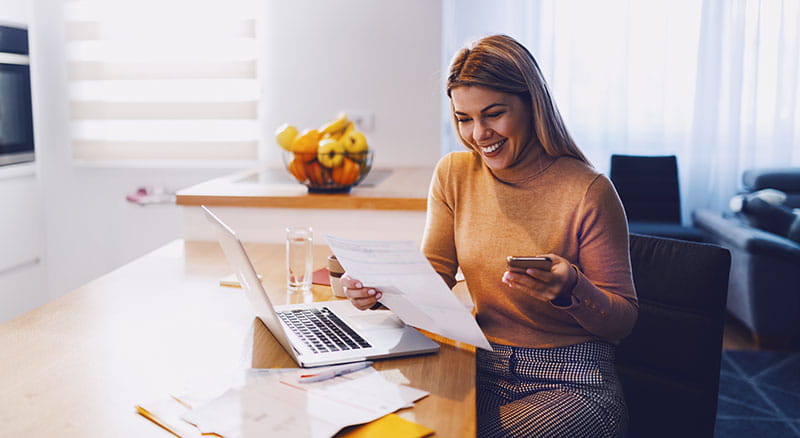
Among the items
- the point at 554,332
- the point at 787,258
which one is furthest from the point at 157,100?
the point at 787,258

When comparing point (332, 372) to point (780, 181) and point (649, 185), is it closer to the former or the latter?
point (649, 185)

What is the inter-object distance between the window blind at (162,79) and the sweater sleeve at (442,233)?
7.03 feet

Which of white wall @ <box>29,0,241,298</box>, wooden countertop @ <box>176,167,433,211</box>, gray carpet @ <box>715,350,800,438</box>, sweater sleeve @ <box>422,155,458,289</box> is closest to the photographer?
sweater sleeve @ <box>422,155,458,289</box>

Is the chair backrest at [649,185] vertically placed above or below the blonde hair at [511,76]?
below

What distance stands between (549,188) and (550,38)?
2.95m

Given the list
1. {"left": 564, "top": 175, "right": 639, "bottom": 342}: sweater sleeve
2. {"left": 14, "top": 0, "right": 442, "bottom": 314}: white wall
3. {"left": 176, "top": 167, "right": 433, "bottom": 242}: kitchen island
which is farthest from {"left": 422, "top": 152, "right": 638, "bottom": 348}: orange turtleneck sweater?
{"left": 14, "top": 0, "right": 442, "bottom": 314}: white wall

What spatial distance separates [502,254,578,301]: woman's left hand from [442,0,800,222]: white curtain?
2.99 m

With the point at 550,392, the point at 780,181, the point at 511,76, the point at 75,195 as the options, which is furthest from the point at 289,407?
the point at 780,181

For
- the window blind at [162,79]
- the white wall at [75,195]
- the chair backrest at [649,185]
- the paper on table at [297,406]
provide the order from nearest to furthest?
the paper on table at [297,406], the window blind at [162,79], the white wall at [75,195], the chair backrest at [649,185]

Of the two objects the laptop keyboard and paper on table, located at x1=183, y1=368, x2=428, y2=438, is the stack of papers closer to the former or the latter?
paper on table, located at x1=183, y1=368, x2=428, y2=438

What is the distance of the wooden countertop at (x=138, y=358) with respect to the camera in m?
0.99

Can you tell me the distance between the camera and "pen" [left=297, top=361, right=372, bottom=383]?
109 cm

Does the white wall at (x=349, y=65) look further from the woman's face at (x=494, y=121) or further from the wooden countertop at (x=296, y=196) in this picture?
the woman's face at (x=494, y=121)

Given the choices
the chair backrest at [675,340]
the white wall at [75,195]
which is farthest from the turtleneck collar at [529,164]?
the white wall at [75,195]
